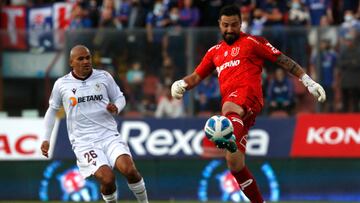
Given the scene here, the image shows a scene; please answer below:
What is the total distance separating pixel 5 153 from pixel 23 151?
33 centimetres

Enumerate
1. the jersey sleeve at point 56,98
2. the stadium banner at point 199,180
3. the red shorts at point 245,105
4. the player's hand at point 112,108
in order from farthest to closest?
the stadium banner at point 199,180 < the jersey sleeve at point 56,98 < the player's hand at point 112,108 < the red shorts at point 245,105

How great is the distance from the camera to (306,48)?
19.8m

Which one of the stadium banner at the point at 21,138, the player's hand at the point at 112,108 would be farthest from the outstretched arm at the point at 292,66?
the stadium banner at the point at 21,138

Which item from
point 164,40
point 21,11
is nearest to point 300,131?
point 164,40

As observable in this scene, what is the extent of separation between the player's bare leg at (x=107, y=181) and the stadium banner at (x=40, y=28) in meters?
6.66

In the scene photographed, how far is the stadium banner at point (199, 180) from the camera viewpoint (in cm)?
1977

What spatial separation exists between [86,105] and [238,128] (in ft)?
7.12

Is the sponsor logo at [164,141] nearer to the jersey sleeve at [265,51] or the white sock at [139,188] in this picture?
the white sock at [139,188]

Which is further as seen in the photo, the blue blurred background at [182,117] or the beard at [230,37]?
the blue blurred background at [182,117]

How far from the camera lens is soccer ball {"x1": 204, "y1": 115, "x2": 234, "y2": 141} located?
12602 mm

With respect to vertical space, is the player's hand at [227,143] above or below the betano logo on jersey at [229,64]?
below

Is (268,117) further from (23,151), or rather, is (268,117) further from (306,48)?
(23,151)

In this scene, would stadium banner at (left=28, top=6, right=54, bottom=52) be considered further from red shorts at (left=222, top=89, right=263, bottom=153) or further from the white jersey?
red shorts at (left=222, top=89, right=263, bottom=153)

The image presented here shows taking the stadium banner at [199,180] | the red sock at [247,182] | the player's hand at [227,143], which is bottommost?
the stadium banner at [199,180]
